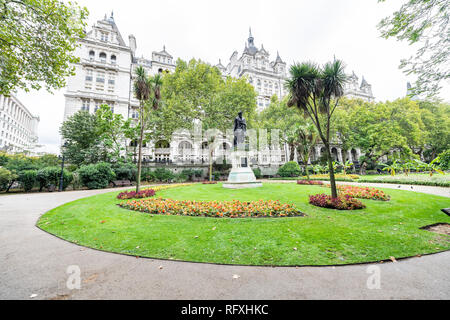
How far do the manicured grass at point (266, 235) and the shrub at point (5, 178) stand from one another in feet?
39.7

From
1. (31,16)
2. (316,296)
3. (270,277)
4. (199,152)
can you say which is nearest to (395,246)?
(316,296)

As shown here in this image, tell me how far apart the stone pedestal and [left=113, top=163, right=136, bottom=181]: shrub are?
1308 centimetres

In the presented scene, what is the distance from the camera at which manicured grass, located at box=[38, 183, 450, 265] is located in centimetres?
359

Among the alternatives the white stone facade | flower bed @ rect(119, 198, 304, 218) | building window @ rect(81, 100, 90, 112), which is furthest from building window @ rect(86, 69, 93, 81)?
flower bed @ rect(119, 198, 304, 218)

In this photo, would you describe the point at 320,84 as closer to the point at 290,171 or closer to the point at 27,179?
the point at 27,179

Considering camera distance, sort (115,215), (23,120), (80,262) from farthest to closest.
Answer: (23,120)
(115,215)
(80,262)

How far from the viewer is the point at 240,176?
1481 cm

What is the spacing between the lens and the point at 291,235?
4.56 meters

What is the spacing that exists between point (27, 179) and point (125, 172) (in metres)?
7.94

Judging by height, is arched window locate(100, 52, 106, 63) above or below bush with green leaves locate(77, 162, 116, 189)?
above

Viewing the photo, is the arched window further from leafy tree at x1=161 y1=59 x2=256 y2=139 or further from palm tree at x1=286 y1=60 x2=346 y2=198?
palm tree at x1=286 y1=60 x2=346 y2=198

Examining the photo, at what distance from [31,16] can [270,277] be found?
10.6m
